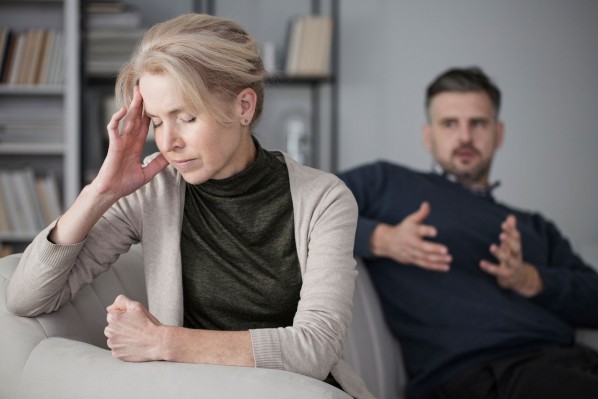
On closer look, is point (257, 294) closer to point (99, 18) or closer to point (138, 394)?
point (138, 394)

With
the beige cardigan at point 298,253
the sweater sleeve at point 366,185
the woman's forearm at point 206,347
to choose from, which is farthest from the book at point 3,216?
the woman's forearm at point 206,347

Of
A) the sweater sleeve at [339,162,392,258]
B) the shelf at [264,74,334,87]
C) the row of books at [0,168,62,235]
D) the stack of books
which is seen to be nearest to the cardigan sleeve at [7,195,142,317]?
the sweater sleeve at [339,162,392,258]

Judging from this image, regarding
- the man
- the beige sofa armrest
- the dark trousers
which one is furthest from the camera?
the man

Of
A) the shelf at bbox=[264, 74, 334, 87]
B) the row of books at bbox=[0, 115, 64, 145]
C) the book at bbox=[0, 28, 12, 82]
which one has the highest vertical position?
the book at bbox=[0, 28, 12, 82]

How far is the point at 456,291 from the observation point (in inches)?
83.6

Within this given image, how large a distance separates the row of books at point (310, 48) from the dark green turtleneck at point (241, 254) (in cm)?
286

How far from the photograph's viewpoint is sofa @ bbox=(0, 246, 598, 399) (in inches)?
45.6

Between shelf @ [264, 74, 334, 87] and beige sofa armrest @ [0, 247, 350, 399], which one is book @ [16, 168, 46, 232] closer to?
shelf @ [264, 74, 334, 87]

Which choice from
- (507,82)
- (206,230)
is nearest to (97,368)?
(206,230)

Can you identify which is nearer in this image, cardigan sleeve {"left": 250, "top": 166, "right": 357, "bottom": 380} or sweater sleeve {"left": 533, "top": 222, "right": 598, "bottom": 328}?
cardigan sleeve {"left": 250, "top": 166, "right": 357, "bottom": 380}

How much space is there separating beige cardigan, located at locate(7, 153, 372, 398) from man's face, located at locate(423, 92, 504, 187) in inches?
40.1

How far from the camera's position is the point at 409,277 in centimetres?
212

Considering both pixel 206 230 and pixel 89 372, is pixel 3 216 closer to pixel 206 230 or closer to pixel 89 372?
pixel 206 230

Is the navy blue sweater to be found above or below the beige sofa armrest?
below
